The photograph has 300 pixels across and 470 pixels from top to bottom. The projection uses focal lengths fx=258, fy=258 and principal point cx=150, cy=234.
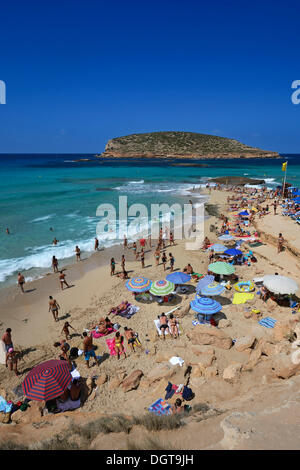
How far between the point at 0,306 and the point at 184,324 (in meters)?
8.47

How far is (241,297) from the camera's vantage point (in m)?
11.1

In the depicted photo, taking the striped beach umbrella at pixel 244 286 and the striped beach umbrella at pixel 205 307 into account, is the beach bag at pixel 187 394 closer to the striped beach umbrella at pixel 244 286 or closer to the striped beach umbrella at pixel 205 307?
the striped beach umbrella at pixel 205 307

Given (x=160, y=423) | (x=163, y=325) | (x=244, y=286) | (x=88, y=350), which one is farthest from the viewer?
(x=244, y=286)

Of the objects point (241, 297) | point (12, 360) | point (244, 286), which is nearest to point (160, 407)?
point (12, 360)

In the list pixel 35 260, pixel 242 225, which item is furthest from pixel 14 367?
pixel 242 225

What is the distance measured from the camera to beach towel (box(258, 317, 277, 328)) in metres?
9.10

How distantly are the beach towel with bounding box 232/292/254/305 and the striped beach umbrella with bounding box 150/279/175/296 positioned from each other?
274 centimetres

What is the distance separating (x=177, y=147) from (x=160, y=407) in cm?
14456

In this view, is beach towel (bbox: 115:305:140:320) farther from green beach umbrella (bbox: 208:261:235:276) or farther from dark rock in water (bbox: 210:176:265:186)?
dark rock in water (bbox: 210:176:265:186)

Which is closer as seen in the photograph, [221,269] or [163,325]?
[163,325]

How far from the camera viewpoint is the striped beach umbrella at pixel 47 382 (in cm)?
626

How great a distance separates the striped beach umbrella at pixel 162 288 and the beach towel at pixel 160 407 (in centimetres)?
466

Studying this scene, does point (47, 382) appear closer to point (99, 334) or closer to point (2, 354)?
point (2, 354)
